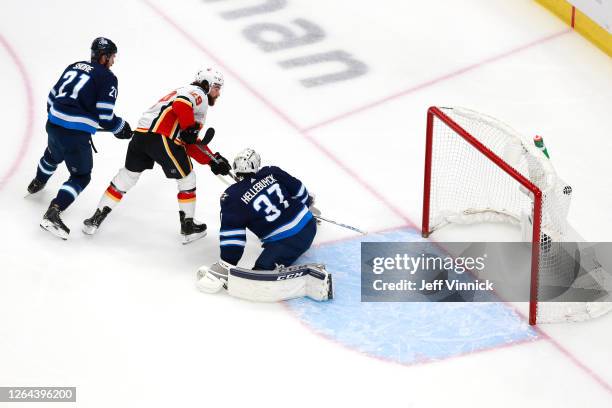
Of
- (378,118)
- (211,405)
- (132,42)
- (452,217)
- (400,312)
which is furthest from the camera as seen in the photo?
(132,42)

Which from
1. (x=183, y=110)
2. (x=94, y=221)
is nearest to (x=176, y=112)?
(x=183, y=110)

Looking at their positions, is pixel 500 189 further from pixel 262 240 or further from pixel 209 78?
pixel 209 78

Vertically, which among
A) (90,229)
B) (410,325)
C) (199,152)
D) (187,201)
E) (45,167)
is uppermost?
(199,152)

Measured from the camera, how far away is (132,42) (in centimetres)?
809

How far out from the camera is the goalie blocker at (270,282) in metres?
5.96

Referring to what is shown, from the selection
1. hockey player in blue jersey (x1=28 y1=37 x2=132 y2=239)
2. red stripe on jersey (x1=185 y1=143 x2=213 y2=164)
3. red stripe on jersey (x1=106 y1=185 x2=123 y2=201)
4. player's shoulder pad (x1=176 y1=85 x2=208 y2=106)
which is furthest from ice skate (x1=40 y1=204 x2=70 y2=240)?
player's shoulder pad (x1=176 y1=85 x2=208 y2=106)

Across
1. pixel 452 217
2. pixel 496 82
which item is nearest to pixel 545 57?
pixel 496 82

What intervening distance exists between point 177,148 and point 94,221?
1.80ft

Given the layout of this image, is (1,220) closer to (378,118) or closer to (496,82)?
(378,118)

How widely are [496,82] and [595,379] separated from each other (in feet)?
8.30

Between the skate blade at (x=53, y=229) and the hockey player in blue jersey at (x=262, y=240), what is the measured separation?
72 cm

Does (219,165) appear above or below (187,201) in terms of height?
above

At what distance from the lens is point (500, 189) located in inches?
250

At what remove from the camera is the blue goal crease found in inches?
228
